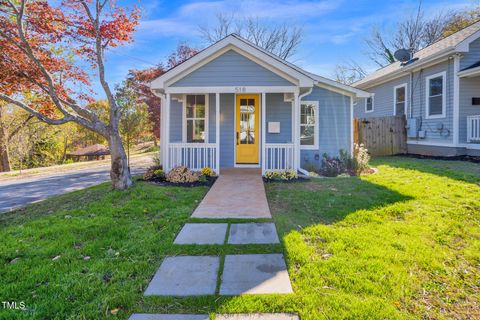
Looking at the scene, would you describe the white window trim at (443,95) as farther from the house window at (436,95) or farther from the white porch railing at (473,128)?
the white porch railing at (473,128)

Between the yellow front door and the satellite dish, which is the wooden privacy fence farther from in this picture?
the yellow front door

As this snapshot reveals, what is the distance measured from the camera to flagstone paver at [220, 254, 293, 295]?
→ 263 cm

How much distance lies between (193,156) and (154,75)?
10775 mm

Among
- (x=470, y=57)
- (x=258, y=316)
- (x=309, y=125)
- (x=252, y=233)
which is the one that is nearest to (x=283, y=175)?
(x=309, y=125)

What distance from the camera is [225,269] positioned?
3031 mm

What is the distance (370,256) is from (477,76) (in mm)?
10943

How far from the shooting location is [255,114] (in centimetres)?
962

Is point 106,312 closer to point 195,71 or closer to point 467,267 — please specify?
point 467,267

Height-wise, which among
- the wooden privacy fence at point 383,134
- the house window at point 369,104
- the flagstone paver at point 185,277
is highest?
the house window at point 369,104

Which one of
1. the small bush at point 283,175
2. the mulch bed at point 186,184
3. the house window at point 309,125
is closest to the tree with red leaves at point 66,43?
the mulch bed at point 186,184

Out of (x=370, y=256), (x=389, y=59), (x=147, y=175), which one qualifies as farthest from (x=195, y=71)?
(x=389, y=59)

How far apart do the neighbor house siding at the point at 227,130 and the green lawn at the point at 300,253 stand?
3648 millimetres

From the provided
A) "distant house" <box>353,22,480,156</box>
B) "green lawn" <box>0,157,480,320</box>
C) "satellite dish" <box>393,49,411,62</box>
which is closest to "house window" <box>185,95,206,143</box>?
"green lawn" <box>0,157,480,320</box>

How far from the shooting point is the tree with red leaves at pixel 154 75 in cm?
1755
